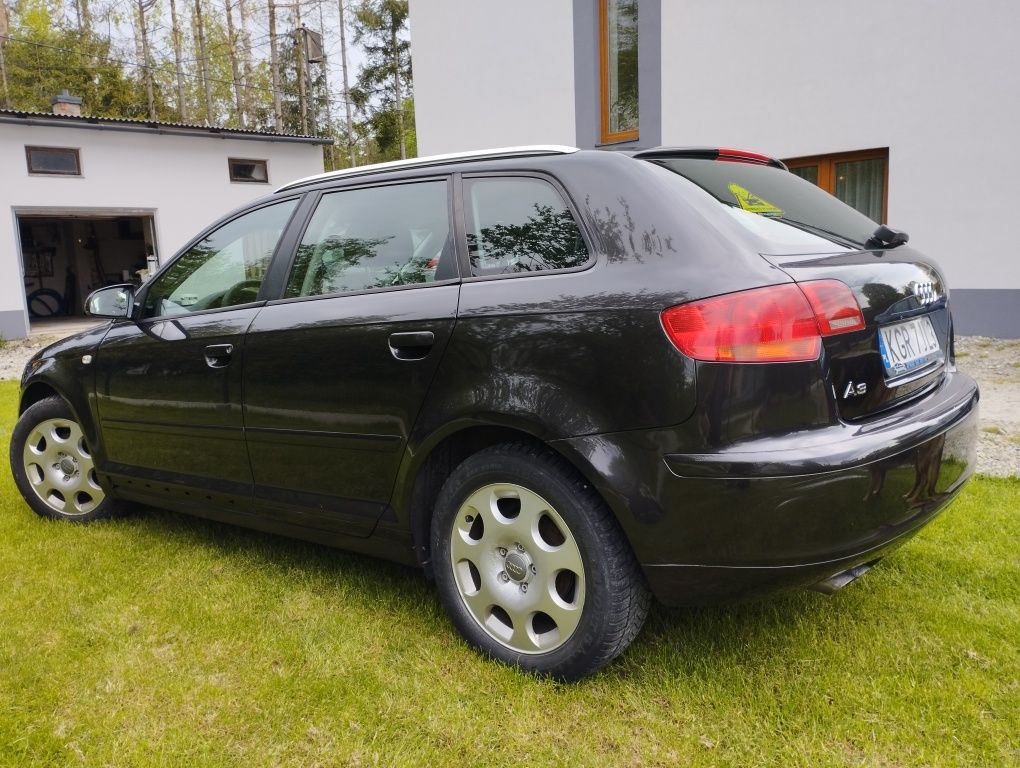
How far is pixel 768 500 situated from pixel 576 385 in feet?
1.92

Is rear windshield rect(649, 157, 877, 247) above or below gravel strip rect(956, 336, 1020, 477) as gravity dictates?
above

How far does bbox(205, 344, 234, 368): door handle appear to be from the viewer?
312 cm

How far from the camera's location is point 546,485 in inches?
89.9

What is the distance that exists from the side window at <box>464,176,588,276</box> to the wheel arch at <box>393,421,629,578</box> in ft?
1.69

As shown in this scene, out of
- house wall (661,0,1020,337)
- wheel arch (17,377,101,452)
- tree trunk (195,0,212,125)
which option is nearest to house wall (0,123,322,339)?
house wall (661,0,1020,337)

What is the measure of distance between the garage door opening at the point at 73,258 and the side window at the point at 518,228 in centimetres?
2297

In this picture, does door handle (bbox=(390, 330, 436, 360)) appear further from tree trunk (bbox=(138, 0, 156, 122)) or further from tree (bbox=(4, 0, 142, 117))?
tree (bbox=(4, 0, 142, 117))

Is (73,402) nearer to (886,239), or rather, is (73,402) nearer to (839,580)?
(839,580)

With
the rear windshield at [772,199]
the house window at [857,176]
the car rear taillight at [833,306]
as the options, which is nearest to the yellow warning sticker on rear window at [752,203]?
the rear windshield at [772,199]

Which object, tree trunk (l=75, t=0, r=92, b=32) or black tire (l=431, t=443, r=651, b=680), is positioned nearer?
black tire (l=431, t=443, r=651, b=680)

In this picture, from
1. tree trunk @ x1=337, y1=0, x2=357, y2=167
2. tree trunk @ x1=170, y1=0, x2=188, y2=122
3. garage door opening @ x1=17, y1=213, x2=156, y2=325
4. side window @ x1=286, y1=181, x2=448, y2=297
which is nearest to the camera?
side window @ x1=286, y1=181, x2=448, y2=297

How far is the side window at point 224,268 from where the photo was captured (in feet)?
10.6

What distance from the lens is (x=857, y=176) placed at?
28.3 feet

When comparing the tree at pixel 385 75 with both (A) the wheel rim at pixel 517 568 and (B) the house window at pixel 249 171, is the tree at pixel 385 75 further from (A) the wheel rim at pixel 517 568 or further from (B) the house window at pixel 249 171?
(A) the wheel rim at pixel 517 568
